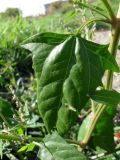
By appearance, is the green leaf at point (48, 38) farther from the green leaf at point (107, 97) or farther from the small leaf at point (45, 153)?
the small leaf at point (45, 153)

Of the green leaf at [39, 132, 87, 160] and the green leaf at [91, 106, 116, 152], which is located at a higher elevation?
the green leaf at [39, 132, 87, 160]

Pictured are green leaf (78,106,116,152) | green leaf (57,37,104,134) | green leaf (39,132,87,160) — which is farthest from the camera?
green leaf (78,106,116,152)

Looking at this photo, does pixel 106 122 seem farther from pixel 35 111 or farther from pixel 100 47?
pixel 35 111

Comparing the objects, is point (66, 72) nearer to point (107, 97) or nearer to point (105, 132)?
point (107, 97)

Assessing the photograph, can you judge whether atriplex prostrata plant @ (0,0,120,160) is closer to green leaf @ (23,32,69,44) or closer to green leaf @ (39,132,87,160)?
green leaf @ (23,32,69,44)

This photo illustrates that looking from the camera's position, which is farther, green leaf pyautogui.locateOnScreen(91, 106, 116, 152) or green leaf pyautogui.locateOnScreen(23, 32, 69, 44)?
green leaf pyautogui.locateOnScreen(91, 106, 116, 152)

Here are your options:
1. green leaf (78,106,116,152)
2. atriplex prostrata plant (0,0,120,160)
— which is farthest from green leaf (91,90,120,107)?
green leaf (78,106,116,152)

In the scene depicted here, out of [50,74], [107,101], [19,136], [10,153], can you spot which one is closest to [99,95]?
[107,101]

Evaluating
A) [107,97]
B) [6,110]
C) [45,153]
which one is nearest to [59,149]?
[45,153]
